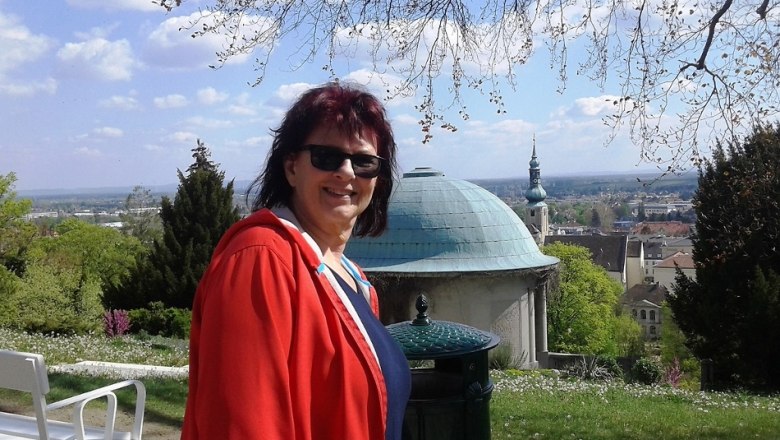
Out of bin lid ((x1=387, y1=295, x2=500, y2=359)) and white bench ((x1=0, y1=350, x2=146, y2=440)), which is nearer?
white bench ((x1=0, y1=350, x2=146, y2=440))

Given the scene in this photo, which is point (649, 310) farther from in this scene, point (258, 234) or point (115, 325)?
point (258, 234)

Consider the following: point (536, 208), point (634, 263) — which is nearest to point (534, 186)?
point (536, 208)

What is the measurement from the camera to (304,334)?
6.10 feet

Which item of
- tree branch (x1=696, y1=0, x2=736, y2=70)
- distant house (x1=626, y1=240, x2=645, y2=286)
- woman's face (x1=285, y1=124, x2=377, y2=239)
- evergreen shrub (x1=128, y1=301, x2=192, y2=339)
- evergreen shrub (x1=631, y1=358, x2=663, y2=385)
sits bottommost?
distant house (x1=626, y1=240, x2=645, y2=286)

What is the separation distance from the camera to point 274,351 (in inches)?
69.9

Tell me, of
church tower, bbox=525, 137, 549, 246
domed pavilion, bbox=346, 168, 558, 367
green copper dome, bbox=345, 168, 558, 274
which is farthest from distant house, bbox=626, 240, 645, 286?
green copper dome, bbox=345, 168, 558, 274

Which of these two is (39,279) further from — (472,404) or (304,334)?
(304,334)

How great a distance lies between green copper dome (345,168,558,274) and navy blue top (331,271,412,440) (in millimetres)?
16976

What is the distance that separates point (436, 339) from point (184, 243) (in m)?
22.1

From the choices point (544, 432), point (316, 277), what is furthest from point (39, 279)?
point (316, 277)

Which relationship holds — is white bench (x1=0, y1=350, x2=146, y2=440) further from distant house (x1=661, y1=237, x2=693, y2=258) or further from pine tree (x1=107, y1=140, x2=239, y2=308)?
distant house (x1=661, y1=237, x2=693, y2=258)

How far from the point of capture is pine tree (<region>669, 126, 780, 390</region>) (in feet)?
63.0

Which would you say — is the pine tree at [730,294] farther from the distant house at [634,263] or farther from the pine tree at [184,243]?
the distant house at [634,263]

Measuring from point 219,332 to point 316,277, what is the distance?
12.4 inches
